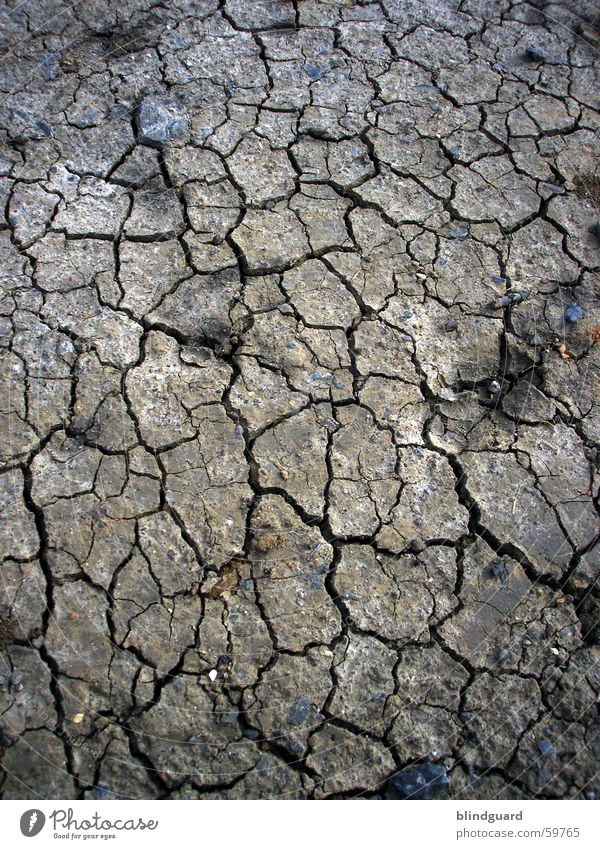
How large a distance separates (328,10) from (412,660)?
11.5 ft

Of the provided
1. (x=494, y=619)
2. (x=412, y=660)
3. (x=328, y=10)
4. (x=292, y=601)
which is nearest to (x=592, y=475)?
(x=494, y=619)

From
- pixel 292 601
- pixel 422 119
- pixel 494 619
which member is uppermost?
pixel 422 119

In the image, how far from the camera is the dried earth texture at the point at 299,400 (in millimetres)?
2490

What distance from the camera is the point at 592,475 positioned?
9.91 feet

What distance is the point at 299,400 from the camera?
3049 mm

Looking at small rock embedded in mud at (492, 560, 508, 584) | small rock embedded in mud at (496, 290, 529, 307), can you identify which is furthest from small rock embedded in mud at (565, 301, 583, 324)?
small rock embedded in mud at (492, 560, 508, 584)

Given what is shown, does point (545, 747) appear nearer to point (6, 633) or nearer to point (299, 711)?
point (299, 711)

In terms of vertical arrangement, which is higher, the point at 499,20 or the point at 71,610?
the point at 499,20

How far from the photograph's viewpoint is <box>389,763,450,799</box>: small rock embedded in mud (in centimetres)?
242

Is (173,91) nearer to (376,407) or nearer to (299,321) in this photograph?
(299,321)
